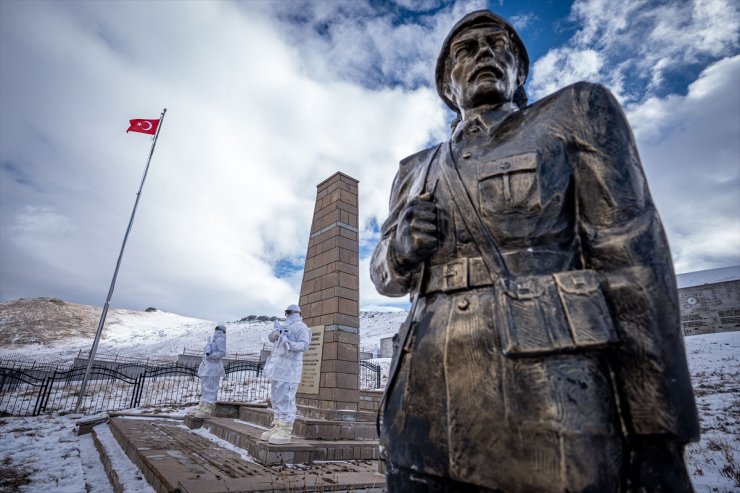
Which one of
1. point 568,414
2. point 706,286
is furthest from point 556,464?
point 706,286

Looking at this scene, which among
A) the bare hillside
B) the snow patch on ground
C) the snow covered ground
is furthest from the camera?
the bare hillside

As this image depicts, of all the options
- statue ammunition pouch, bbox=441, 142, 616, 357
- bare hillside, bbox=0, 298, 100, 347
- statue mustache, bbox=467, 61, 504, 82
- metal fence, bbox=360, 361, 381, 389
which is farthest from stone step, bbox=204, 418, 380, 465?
bare hillside, bbox=0, 298, 100, 347

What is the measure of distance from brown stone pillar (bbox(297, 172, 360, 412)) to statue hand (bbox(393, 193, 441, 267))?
6.73m

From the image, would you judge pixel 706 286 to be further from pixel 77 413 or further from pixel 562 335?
pixel 77 413

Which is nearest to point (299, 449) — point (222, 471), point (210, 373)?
point (222, 471)

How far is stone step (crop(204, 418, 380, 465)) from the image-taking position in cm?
500

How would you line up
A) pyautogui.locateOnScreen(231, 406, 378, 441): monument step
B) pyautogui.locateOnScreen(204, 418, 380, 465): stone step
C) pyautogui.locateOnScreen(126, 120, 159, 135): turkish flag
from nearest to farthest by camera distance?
pyautogui.locateOnScreen(204, 418, 380, 465): stone step
pyautogui.locateOnScreen(231, 406, 378, 441): monument step
pyautogui.locateOnScreen(126, 120, 159, 135): turkish flag

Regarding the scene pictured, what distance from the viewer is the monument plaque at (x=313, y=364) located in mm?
7699

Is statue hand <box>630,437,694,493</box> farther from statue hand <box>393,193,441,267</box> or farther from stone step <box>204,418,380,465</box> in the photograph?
stone step <box>204,418,380,465</box>

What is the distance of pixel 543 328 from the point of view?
2.87 feet

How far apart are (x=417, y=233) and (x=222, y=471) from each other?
15.1ft

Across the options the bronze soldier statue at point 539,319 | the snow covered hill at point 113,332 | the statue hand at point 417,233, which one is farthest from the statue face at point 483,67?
the snow covered hill at point 113,332

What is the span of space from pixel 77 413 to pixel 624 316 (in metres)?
15.1

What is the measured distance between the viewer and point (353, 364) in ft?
25.3
